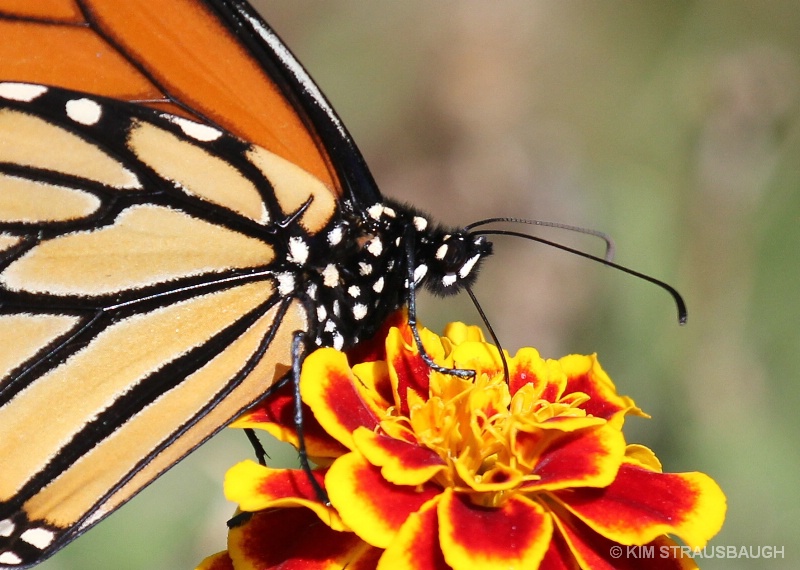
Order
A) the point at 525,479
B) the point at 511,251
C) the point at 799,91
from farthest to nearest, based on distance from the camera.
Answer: the point at 511,251, the point at 799,91, the point at 525,479

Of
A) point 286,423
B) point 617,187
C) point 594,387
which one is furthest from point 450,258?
point 617,187

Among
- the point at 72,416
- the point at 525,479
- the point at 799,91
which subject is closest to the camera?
the point at 525,479

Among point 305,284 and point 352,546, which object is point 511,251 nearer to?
point 305,284

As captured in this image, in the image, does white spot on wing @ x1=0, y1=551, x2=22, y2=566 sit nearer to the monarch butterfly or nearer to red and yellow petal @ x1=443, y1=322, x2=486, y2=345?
the monarch butterfly

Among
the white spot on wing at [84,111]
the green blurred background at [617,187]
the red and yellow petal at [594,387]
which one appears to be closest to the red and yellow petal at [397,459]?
the red and yellow petal at [594,387]

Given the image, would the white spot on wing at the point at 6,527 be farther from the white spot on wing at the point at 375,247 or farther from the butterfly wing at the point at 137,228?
the white spot on wing at the point at 375,247

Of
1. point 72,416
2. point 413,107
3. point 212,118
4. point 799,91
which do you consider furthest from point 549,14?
point 72,416

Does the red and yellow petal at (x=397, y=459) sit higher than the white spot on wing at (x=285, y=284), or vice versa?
the white spot on wing at (x=285, y=284)

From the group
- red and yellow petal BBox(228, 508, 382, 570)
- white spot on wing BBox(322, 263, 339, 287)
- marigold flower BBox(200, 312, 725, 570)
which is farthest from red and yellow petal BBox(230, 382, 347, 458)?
white spot on wing BBox(322, 263, 339, 287)
